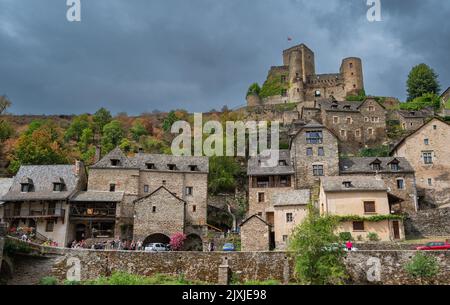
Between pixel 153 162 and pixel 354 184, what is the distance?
21531mm

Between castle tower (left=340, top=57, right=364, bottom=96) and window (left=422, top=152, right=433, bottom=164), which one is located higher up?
castle tower (left=340, top=57, right=364, bottom=96)

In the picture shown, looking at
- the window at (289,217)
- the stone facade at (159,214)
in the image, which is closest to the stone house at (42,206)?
the stone facade at (159,214)

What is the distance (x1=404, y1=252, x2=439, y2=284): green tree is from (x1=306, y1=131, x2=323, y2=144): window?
76.3 feet

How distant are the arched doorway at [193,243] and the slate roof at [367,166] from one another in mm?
17305

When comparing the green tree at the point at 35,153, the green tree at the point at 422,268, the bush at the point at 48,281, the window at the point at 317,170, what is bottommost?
the bush at the point at 48,281

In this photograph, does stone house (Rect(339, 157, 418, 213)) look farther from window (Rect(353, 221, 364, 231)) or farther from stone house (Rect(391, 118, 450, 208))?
window (Rect(353, 221, 364, 231))

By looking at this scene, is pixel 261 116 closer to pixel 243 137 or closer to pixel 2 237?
pixel 243 137

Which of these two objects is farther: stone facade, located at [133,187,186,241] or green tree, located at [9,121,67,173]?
green tree, located at [9,121,67,173]

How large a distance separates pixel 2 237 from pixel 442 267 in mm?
26454

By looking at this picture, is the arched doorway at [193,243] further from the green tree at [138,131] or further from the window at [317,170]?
the green tree at [138,131]

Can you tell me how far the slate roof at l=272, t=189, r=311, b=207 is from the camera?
3897 centimetres

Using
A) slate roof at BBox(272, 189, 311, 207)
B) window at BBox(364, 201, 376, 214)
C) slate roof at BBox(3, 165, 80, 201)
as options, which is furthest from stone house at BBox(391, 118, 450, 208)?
slate roof at BBox(3, 165, 80, 201)

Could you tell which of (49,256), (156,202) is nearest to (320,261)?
(49,256)

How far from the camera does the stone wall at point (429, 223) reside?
125ft
